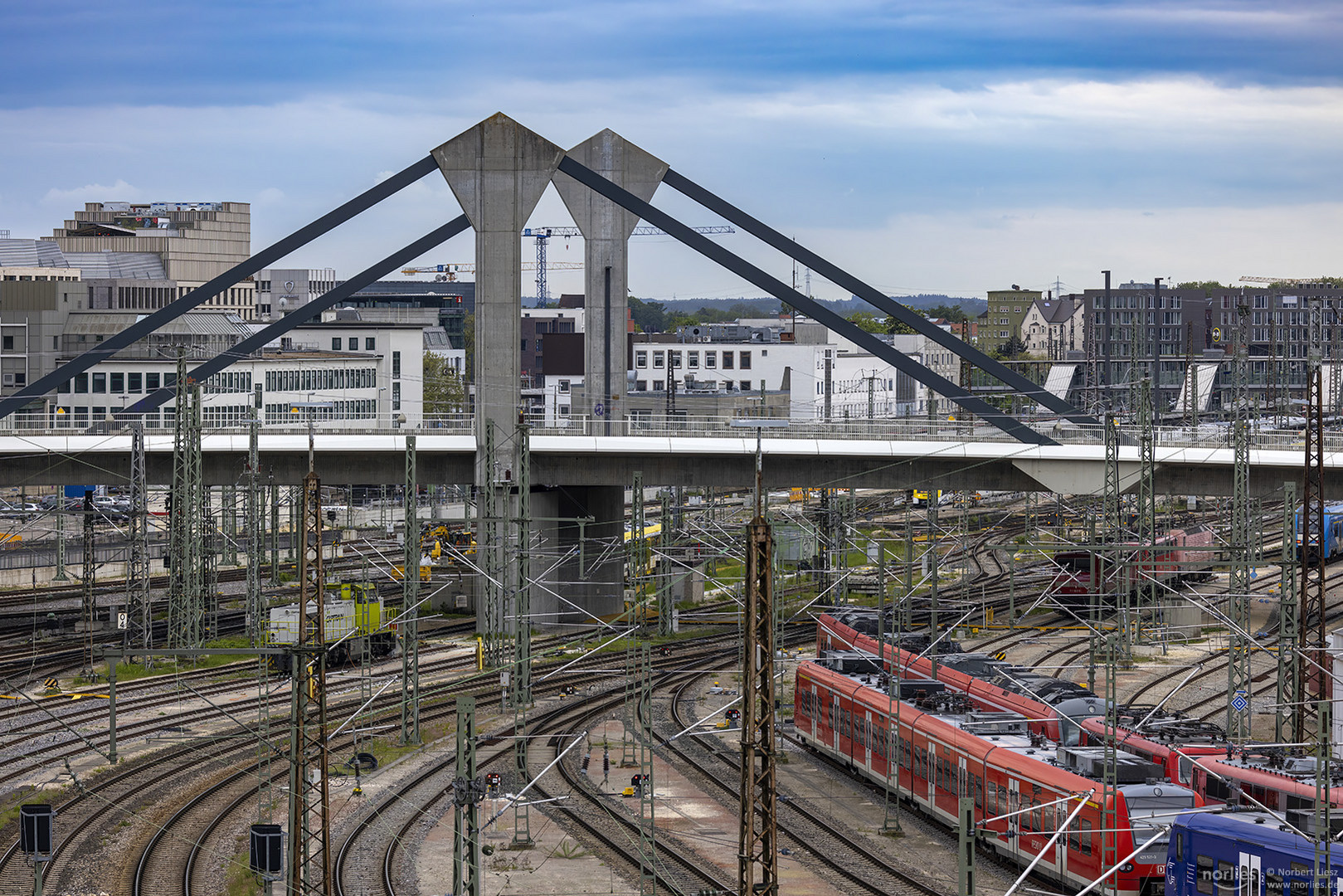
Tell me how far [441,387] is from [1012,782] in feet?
292

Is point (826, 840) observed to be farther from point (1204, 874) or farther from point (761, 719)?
point (761, 719)

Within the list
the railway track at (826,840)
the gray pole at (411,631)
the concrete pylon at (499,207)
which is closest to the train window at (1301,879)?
the railway track at (826,840)

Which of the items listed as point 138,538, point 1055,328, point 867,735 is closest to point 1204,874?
point 867,735

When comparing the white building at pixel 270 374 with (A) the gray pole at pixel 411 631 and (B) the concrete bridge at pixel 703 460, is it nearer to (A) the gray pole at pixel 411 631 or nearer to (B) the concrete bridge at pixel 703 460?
(B) the concrete bridge at pixel 703 460

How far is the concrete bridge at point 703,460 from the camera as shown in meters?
53.6

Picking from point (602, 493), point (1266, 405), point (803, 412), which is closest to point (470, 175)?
point (602, 493)

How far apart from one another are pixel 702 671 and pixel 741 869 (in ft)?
99.4

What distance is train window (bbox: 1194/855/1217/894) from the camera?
72.5 ft

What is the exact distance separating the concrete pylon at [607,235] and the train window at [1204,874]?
39.9 m

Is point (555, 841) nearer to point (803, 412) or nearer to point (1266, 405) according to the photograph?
point (803, 412)

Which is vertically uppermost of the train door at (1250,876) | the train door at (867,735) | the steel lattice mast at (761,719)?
the steel lattice mast at (761,719)

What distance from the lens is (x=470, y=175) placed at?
5359 cm

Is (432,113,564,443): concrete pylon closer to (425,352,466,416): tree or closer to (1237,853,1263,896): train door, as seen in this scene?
(1237,853,1263,896): train door

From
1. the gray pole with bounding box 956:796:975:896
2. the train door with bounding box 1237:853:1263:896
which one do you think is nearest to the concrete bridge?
the train door with bounding box 1237:853:1263:896
